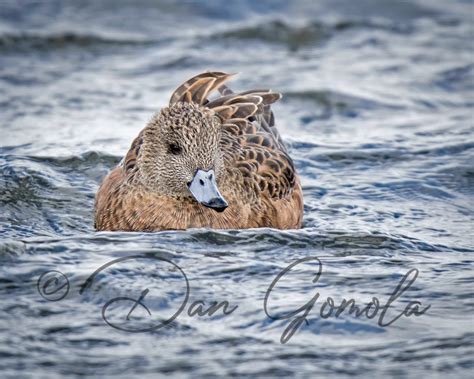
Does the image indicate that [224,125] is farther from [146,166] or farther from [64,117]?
[64,117]

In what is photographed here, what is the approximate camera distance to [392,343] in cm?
660

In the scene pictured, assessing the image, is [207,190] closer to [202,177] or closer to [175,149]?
[202,177]

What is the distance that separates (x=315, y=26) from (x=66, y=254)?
7.95 m

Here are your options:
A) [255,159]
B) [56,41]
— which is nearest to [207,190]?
[255,159]

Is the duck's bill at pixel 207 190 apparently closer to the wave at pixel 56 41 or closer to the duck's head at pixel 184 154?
the duck's head at pixel 184 154

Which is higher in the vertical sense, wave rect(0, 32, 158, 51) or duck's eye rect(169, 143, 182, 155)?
wave rect(0, 32, 158, 51)

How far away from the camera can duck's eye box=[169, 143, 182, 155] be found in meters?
8.15

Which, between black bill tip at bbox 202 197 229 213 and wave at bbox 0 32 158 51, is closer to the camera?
black bill tip at bbox 202 197 229 213

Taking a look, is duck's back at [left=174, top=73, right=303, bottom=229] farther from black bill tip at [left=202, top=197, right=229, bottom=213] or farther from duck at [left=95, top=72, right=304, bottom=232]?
black bill tip at [left=202, top=197, right=229, bottom=213]

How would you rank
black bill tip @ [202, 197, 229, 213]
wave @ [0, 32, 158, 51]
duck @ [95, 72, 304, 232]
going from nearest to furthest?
black bill tip @ [202, 197, 229, 213] → duck @ [95, 72, 304, 232] → wave @ [0, 32, 158, 51]

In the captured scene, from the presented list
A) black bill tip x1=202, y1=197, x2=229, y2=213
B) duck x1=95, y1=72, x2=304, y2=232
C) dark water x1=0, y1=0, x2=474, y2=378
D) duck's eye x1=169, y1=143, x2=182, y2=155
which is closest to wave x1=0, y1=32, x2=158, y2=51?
dark water x1=0, y1=0, x2=474, y2=378

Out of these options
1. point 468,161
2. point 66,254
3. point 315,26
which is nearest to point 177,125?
point 66,254

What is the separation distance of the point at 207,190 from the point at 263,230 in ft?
2.32

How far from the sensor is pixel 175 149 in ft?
26.9
